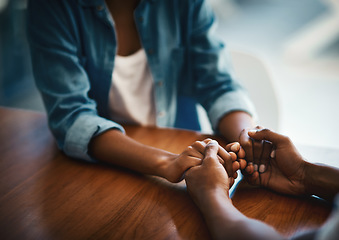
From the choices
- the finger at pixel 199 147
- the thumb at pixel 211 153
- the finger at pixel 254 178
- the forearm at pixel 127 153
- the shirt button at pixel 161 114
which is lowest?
the shirt button at pixel 161 114

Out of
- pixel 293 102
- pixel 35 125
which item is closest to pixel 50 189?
pixel 35 125

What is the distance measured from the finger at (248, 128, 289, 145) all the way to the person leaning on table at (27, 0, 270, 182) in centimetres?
3

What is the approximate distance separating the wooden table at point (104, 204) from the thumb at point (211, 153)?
0.29 ft

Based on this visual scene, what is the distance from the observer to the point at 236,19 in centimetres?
448

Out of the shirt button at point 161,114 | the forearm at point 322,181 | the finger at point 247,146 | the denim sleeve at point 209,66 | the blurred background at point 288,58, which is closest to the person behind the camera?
the forearm at point 322,181

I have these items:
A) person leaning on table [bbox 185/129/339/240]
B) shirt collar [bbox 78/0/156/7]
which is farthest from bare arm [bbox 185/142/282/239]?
shirt collar [bbox 78/0/156/7]

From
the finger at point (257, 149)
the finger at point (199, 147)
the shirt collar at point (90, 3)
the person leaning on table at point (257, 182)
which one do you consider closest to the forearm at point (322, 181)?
the person leaning on table at point (257, 182)

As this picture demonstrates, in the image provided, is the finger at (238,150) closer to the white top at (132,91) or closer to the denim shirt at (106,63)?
the denim shirt at (106,63)

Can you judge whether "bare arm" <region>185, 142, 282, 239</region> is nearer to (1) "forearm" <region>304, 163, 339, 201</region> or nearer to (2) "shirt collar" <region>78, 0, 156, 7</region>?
(1) "forearm" <region>304, 163, 339, 201</region>

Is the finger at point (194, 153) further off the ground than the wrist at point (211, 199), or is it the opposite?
the finger at point (194, 153)

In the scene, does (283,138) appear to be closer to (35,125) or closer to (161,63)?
(161,63)

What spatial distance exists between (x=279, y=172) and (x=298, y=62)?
9.62ft

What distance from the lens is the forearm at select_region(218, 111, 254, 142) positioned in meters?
0.85

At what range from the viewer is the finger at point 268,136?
690 mm
